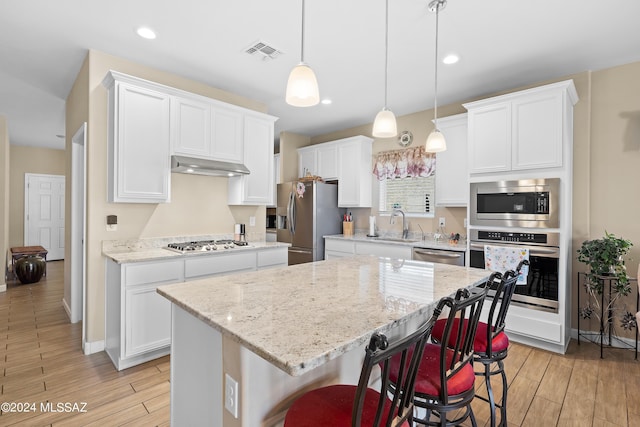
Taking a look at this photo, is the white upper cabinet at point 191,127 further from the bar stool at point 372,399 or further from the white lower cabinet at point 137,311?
the bar stool at point 372,399

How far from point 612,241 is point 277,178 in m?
4.72

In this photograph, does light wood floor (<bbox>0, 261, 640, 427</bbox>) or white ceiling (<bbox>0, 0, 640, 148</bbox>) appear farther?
white ceiling (<bbox>0, 0, 640, 148</bbox>)

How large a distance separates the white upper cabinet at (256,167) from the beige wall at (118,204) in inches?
9.2

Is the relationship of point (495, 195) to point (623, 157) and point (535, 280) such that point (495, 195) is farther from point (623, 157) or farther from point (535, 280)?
point (623, 157)

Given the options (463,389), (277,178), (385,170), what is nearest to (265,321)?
(463,389)

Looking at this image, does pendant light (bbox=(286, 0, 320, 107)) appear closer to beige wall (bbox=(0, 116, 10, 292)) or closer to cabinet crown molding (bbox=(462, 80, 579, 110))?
cabinet crown molding (bbox=(462, 80, 579, 110))

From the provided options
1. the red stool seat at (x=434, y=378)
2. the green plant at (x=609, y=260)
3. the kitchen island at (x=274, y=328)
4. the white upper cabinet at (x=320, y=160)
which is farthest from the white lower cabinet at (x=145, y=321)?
the green plant at (x=609, y=260)

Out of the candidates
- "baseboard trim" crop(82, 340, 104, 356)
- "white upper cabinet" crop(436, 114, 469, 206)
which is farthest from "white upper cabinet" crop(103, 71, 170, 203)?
"white upper cabinet" crop(436, 114, 469, 206)

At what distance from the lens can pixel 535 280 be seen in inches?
122

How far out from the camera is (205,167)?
3.27 metres

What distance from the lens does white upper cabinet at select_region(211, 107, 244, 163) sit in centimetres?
352

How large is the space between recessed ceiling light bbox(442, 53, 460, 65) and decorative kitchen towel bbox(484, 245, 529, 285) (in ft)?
6.15

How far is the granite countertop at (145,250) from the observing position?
2.69 m

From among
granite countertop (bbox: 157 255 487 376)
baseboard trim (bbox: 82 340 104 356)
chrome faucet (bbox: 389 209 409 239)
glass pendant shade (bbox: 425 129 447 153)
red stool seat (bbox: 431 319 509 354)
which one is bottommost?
baseboard trim (bbox: 82 340 104 356)
